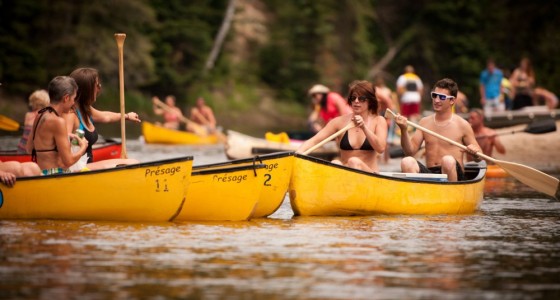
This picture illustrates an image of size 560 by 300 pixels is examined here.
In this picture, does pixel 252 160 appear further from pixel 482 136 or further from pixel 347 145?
pixel 482 136

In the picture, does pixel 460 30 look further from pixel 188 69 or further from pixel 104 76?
pixel 104 76

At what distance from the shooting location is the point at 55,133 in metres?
12.4

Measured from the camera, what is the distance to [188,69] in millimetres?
48938

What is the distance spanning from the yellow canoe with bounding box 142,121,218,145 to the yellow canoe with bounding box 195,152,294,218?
1819cm

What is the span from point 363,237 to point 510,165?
3.72 m

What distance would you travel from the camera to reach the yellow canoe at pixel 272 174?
1291 centimetres

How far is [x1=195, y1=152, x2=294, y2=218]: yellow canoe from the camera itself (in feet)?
42.4

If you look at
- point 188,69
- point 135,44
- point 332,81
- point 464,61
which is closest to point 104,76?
point 135,44

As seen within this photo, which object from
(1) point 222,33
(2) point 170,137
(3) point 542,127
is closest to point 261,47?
(1) point 222,33

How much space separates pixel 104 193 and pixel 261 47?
43.6 meters

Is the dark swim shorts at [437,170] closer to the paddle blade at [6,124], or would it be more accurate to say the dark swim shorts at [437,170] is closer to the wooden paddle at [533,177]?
the wooden paddle at [533,177]

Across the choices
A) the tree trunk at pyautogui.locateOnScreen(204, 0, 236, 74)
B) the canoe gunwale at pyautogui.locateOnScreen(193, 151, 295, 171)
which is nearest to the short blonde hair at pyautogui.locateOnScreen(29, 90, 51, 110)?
the canoe gunwale at pyautogui.locateOnScreen(193, 151, 295, 171)

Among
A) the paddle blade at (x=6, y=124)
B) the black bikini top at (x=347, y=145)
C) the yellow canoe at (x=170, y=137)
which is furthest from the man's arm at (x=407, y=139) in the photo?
the yellow canoe at (x=170, y=137)

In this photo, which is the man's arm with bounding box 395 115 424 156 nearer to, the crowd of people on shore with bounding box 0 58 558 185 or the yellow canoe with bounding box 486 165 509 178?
the crowd of people on shore with bounding box 0 58 558 185
